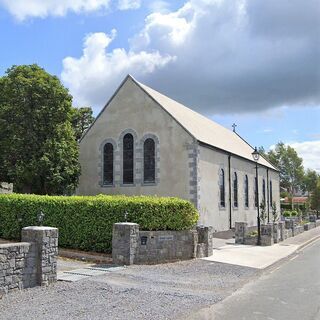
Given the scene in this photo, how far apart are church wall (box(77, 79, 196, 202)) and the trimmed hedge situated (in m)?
9.15

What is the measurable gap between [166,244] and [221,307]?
22.3 ft

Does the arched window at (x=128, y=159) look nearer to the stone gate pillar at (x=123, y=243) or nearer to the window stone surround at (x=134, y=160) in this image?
the window stone surround at (x=134, y=160)

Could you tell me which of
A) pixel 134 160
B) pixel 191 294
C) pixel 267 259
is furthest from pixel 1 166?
pixel 191 294

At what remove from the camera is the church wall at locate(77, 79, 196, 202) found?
26.5 metres

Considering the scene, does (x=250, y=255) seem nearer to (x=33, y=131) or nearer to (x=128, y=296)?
(x=128, y=296)

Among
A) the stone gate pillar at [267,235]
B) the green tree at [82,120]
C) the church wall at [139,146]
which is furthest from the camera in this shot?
the green tree at [82,120]

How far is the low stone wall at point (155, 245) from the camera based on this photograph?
14.8 metres

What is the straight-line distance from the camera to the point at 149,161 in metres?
27.9

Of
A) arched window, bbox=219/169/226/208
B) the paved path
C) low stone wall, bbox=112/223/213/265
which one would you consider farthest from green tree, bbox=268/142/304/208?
low stone wall, bbox=112/223/213/265

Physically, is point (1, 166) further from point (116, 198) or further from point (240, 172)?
point (240, 172)

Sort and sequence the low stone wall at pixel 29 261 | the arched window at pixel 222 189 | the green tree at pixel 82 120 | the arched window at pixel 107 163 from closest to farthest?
the low stone wall at pixel 29 261 < the arched window at pixel 107 163 < the arched window at pixel 222 189 < the green tree at pixel 82 120

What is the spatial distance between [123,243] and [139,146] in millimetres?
13923

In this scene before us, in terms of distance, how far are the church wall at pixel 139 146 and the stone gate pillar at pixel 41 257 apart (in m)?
15.5

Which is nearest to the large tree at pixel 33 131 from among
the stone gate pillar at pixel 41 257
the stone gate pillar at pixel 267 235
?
the stone gate pillar at pixel 267 235
